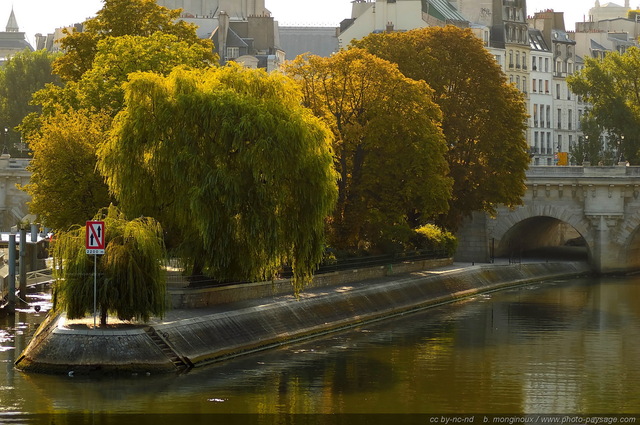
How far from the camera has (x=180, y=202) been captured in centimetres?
4900

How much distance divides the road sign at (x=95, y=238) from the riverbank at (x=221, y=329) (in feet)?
7.34

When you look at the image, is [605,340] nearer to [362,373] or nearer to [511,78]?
[362,373]

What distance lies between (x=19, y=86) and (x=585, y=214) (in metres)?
47.7

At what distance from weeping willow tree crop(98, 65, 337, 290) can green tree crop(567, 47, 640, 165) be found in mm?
64538

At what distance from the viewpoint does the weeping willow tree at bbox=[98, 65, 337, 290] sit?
1930 inches

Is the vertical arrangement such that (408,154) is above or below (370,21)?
below

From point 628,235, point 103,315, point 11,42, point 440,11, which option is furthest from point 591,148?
point 11,42

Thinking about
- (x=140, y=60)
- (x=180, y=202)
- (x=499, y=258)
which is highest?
(x=140, y=60)

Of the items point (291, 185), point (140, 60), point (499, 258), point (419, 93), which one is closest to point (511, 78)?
point (499, 258)

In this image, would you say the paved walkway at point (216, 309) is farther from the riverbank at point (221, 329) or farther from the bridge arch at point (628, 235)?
the bridge arch at point (628, 235)

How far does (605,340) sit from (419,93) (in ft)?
62.7

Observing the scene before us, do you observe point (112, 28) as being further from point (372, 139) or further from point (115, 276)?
point (115, 276)

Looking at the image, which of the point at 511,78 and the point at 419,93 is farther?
the point at 511,78

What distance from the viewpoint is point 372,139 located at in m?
68.5
